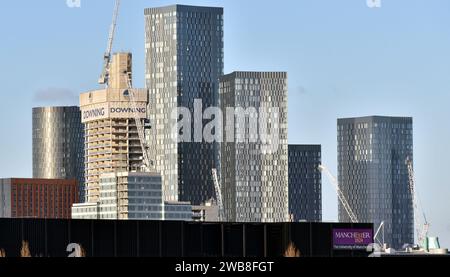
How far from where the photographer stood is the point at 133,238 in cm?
17812

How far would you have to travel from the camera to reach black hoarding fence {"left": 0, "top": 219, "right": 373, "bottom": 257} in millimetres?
175750

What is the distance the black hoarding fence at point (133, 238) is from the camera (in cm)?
17575
